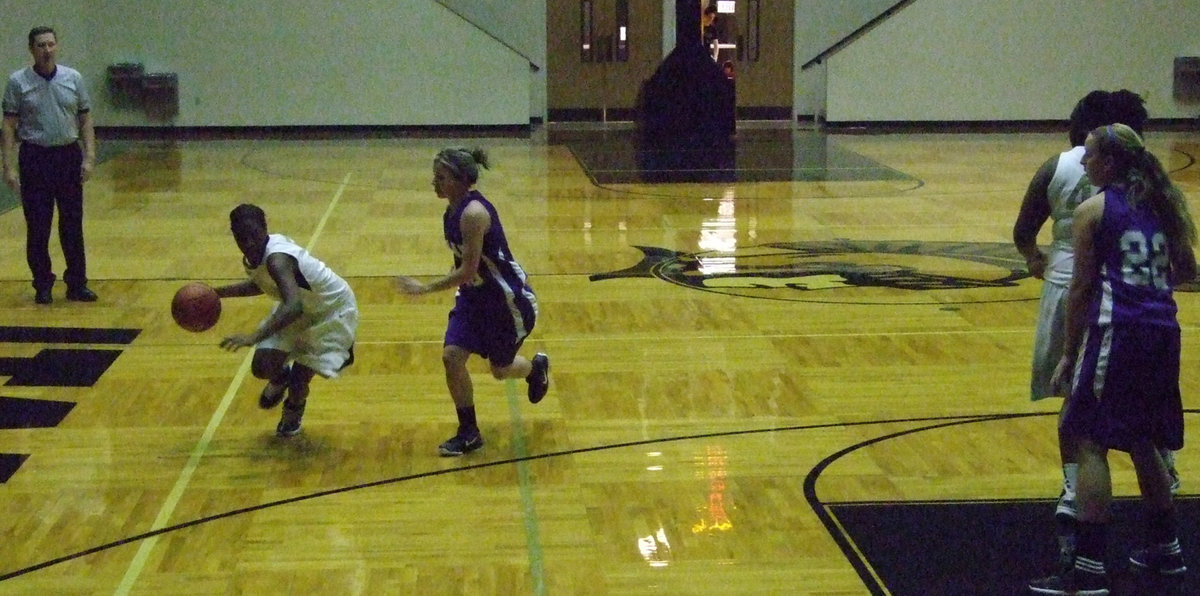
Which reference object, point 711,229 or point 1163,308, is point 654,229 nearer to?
point 711,229

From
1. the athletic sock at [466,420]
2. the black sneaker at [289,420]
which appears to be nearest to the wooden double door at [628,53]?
the black sneaker at [289,420]

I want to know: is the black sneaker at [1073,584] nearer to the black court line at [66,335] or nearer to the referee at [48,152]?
the black court line at [66,335]

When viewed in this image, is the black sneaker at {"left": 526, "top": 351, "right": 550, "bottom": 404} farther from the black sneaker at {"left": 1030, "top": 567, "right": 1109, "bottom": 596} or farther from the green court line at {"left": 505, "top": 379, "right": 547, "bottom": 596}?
the black sneaker at {"left": 1030, "top": 567, "right": 1109, "bottom": 596}

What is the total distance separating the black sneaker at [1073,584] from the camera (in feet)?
15.5

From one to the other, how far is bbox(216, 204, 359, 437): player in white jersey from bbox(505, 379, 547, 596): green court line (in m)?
0.87

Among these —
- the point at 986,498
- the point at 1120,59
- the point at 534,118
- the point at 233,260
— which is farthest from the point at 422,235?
the point at 1120,59

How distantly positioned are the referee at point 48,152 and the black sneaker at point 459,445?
446 cm

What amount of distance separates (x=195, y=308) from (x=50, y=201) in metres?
4.02

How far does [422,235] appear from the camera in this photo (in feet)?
42.7

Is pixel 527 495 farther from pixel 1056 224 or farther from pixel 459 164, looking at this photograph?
pixel 1056 224

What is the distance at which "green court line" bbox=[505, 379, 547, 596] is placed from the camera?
5.08m

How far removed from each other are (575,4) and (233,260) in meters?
15.5

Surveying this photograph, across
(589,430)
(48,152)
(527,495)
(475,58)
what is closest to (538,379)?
(589,430)

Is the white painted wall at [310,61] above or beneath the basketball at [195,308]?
above
